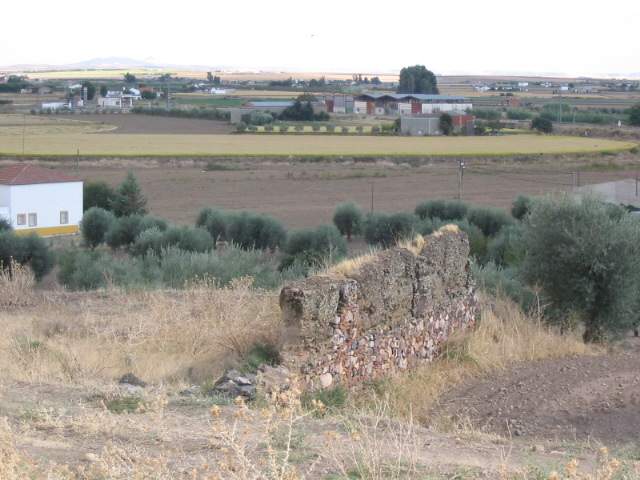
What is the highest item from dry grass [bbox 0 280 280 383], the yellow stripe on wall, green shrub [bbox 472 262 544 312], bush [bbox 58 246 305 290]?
dry grass [bbox 0 280 280 383]

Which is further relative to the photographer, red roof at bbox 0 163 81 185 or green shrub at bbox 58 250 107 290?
red roof at bbox 0 163 81 185

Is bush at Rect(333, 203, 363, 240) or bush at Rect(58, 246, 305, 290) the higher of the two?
bush at Rect(58, 246, 305, 290)

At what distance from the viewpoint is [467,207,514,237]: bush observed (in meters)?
41.7

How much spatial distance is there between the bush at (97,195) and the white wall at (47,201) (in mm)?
3362

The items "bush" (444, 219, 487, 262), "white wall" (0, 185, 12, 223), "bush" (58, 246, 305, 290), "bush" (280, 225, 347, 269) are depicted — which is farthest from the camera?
"white wall" (0, 185, 12, 223)

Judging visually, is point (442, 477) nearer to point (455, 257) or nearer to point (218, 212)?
point (455, 257)

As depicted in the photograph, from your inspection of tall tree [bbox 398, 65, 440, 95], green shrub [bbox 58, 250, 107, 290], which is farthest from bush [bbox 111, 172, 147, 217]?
tall tree [bbox 398, 65, 440, 95]

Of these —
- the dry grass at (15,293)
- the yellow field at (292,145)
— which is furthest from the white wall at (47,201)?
the yellow field at (292,145)

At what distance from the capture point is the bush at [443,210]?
44500 mm

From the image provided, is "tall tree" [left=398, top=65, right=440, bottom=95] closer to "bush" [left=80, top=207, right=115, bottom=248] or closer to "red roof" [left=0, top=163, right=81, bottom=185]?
"red roof" [left=0, top=163, right=81, bottom=185]

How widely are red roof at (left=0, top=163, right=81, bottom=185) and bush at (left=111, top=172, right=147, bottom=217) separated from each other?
7.59 feet

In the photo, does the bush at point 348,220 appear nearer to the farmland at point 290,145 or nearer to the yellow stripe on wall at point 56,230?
the yellow stripe on wall at point 56,230

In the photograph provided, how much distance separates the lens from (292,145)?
85188 mm

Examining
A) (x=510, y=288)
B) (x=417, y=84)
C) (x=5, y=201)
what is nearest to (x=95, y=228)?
(x=5, y=201)
